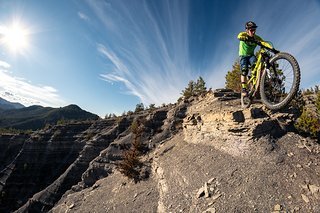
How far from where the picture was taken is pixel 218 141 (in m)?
18.8

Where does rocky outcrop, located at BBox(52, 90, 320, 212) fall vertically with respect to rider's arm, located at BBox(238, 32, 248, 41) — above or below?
below

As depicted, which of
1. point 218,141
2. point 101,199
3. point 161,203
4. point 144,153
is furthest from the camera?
point 144,153

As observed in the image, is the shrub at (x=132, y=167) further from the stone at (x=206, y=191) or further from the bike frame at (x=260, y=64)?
the bike frame at (x=260, y=64)

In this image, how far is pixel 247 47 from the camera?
11312 mm

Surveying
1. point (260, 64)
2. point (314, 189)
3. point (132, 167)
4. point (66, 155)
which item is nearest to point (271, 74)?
point (260, 64)

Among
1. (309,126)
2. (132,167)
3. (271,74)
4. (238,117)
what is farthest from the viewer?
(132,167)

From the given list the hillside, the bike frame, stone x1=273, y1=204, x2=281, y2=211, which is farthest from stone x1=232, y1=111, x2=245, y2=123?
stone x1=273, y1=204, x2=281, y2=211

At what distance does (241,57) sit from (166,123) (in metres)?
23.7

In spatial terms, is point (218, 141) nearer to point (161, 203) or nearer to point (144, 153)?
point (161, 203)

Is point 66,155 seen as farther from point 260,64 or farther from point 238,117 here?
point 260,64

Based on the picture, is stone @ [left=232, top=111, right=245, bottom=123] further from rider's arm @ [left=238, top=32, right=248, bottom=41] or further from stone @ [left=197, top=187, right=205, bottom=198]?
rider's arm @ [left=238, top=32, right=248, bottom=41]

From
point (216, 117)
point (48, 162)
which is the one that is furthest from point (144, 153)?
point (48, 162)

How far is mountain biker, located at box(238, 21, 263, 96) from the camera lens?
10781 mm

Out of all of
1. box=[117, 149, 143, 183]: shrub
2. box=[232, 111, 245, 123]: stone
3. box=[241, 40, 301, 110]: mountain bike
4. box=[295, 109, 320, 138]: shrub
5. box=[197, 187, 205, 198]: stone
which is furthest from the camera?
box=[117, 149, 143, 183]: shrub
